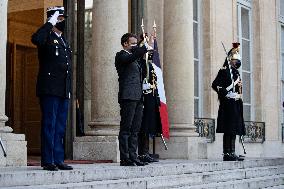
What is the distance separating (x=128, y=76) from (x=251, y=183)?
3.06 m

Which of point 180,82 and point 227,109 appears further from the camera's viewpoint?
point 180,82

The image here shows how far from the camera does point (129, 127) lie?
8.80m

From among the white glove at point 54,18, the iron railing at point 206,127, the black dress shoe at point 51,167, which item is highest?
the white glove at point 54,18

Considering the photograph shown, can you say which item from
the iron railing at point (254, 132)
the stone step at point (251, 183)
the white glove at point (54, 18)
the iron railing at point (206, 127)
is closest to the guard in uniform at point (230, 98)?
the stone step at point (251, 183)

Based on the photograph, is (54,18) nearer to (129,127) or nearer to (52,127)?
(52,127)

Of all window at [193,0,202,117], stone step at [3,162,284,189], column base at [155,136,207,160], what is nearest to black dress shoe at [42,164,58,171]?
stone step at [3,162,284,189]

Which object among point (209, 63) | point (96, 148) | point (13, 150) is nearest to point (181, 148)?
point (96, 148)

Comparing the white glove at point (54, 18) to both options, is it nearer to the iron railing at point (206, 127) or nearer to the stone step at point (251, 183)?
the stone step at point (251, 183)

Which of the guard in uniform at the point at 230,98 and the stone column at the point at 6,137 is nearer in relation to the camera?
the stone column at the point at 6,137

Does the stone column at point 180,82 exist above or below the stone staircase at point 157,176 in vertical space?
above

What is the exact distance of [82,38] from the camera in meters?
12.6

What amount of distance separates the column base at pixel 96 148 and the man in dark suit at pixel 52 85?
9.83 feet

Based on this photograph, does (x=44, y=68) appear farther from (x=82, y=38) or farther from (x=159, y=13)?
(x=159, y=13)

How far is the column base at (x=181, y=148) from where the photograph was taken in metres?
12.6
